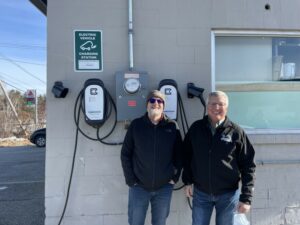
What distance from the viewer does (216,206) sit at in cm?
315

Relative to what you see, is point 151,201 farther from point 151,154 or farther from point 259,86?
point 259,86

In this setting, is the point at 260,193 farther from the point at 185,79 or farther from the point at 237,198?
the point at 185,79

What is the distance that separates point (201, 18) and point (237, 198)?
2083 mm

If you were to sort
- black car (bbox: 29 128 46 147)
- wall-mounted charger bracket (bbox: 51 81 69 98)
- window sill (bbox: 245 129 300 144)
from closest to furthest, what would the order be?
wall-mounted charger bracket (bbox: 51 81 69 98), window sill (bbox: 245 129 300 144), black car (bbox: 29 128 46 147)

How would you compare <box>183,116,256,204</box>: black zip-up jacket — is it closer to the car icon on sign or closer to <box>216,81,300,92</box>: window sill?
<box>216,81,300,92</box>: window sill

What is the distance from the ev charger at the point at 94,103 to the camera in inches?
147

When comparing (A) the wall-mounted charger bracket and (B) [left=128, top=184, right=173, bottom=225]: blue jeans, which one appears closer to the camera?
(B) [left=128, top=184, right=173, bottom=225]: blue jeans

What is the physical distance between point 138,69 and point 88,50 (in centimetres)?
59

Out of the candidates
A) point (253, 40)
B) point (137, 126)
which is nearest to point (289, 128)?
point (253, 40)

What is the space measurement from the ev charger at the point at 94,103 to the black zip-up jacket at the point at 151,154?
0.62 meters

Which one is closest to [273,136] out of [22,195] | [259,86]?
[259,86]

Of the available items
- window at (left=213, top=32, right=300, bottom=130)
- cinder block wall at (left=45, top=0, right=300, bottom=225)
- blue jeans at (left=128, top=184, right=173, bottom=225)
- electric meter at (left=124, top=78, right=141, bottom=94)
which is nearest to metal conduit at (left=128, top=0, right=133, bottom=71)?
cinder block wall at (left=45, top=0, right=300, bottom=225)

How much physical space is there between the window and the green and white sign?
1.39m

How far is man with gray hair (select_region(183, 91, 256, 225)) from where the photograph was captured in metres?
3.01
